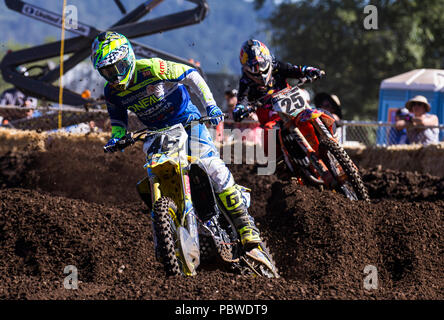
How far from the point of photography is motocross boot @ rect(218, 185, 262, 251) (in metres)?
5.82

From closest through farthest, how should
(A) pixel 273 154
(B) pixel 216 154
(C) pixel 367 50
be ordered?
(B) pixel 216 154 < (A) pixel 273 154 < (C) pixel 367 50

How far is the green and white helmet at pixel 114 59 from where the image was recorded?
544 cm

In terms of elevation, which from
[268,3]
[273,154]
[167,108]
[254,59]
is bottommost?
[273,154]

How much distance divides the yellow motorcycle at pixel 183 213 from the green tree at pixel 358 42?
21.7m

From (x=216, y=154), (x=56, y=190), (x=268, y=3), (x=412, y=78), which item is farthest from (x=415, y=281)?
(x=268, y=3)

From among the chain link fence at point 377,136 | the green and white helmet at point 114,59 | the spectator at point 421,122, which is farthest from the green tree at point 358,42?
the green and white helmet at point 114,59

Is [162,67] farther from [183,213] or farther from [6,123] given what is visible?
[6,123]

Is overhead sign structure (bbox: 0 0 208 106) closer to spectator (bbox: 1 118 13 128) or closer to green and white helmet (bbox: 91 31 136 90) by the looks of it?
spectator (bbox: 1 118 13 128)

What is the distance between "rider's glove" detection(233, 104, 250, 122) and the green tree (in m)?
20.0

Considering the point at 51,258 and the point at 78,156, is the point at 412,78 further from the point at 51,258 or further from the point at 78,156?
the point at 51,258

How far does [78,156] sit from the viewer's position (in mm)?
10555

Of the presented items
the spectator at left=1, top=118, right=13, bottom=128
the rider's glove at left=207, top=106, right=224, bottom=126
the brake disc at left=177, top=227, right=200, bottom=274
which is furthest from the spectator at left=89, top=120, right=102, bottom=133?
the brake disc at left=177, top=227, right=200, bottom=274

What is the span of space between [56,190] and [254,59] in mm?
4260

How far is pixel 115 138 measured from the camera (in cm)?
578
